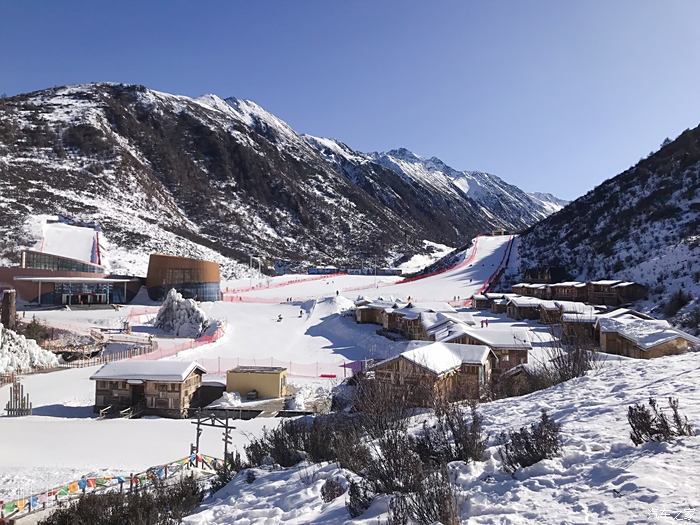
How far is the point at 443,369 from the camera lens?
20.9m

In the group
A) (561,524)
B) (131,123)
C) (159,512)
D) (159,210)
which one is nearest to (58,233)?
(159,210)

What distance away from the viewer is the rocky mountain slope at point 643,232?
42.9 metres

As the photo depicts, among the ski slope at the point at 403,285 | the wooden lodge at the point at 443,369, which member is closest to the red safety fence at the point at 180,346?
A: the ski slope at the point at 403,285

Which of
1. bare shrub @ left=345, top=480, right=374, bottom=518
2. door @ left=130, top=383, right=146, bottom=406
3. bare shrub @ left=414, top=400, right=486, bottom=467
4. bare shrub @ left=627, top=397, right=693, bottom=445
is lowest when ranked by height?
door @ left=130, top=383, right=146, bottom=406

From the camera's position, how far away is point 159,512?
22.4 feet

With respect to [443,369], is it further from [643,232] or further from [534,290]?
[643,232]

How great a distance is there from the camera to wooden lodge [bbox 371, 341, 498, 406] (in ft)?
65.7

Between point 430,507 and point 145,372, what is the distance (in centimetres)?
2243

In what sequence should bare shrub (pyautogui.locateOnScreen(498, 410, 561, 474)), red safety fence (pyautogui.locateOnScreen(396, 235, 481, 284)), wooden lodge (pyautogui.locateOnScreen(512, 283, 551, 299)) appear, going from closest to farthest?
bare shrub (pyautogui.locateOnScreen(498, 410, 561, 474)), wooden lodge (pyautogui.locateOnScreen(512, 283, 551, 299)), red safety fence (pyautogui.locateOnScreen(396, 235, 481, 284))

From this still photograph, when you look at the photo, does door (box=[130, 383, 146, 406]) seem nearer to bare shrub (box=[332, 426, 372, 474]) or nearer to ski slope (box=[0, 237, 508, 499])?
ski slope (box=[0, 237, 508, 499])

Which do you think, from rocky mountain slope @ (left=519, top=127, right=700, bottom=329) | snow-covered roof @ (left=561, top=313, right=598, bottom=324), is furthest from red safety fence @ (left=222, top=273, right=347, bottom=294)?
snow-covered roof @ (left=561, top=313, right=598, bottom=324)

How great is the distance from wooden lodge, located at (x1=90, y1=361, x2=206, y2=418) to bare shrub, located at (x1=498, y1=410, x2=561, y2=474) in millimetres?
20334

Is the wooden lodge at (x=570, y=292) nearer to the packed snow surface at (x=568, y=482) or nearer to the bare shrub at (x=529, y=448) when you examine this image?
the packed snow surface at (x=568, y=482)

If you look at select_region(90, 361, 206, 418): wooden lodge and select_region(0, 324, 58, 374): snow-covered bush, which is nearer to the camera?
select_region(90, 361, 206, 418): wooden lodge
